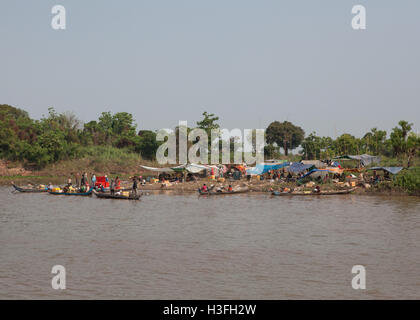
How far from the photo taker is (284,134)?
67.9m

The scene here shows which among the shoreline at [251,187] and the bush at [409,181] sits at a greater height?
the bush at [409,181]

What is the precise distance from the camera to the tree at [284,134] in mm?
68062

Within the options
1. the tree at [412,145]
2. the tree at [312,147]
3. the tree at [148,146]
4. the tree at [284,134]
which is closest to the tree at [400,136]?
the tree at [412,145]

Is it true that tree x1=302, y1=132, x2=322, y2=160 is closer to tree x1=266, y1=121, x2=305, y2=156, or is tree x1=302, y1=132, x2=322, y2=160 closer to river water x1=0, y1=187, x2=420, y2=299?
tree x1=266, y1=121, x2=305, y2=156

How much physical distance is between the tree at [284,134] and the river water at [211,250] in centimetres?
4359

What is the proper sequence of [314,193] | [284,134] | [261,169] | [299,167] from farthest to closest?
[284,134]
[261,169]
[299,167]
[314,193]

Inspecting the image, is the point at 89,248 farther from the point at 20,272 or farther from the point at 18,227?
the point at 18,227

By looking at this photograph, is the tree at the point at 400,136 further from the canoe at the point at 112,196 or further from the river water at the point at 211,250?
the canoe at the point at 112,196

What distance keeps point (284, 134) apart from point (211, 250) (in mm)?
55577

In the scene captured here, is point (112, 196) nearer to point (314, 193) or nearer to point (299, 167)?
point (314, 193)

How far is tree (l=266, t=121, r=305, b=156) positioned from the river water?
43.6 meters

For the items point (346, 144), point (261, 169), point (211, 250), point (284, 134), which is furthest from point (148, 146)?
point (211, 250)

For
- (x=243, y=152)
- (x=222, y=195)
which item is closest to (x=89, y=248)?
(x=222, y=195)

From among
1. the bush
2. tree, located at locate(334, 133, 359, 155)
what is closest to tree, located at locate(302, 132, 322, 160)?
tree, located at locate(334, 133, 359, 155)
